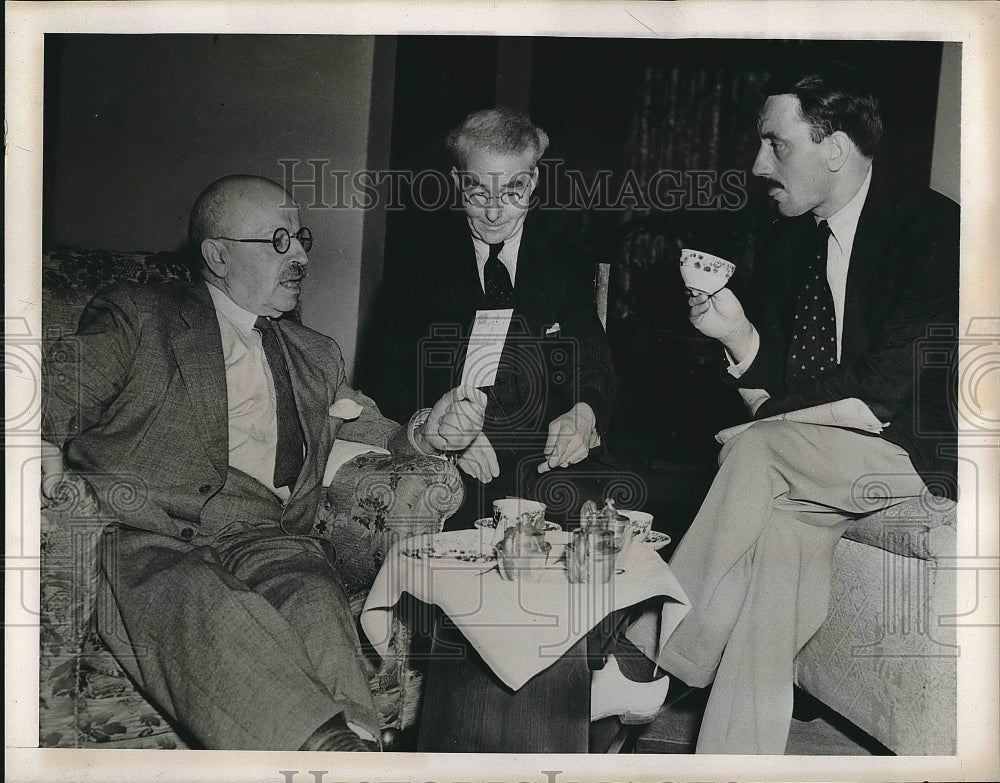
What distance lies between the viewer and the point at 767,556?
9.77 ft

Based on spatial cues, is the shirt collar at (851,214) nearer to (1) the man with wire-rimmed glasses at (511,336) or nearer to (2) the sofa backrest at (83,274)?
(1) the man with wire-rimmed glasses at (511,336)

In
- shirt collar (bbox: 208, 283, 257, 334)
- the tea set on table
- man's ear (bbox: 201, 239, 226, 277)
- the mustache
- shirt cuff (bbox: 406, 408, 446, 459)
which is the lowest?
the tea set on table

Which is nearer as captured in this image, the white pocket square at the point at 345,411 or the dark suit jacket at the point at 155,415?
the dark suit jacket at the point at 155,415

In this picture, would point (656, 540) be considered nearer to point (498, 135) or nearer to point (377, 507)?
point (377, 507)

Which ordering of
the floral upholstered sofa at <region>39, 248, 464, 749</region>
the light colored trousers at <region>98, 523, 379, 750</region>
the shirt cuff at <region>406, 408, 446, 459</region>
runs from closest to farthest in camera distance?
the light colored trousers at <region>98, 523, 379, 750</region> → the floral upholstered sofa at <region>39, 248, 464, 749</region> → the shirt cuff at <region>406, 408, 446, 459</region>

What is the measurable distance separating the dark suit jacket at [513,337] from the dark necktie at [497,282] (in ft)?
0.10

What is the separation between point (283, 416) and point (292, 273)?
467 millimetres

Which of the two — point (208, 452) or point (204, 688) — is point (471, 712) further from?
point (208, 452)

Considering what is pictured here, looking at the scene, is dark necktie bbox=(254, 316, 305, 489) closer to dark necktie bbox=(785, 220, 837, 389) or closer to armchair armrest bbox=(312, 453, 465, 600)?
armchair armrest bbox=(312, 453, 465, 600)

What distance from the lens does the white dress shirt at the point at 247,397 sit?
2.96 meters

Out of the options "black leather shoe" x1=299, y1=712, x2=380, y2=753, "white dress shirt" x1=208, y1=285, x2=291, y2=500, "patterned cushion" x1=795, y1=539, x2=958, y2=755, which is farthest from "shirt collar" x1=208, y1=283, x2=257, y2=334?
"patterned cushion" x1=795, y1=539, x2=958, y2=755

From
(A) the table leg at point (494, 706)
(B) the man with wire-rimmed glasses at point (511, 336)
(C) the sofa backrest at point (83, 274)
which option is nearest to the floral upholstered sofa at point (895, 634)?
(A) the table leg at point (494, 706)

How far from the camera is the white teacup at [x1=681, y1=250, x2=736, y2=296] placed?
9.76ft

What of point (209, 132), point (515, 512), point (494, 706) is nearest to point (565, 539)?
point (515, 512)
